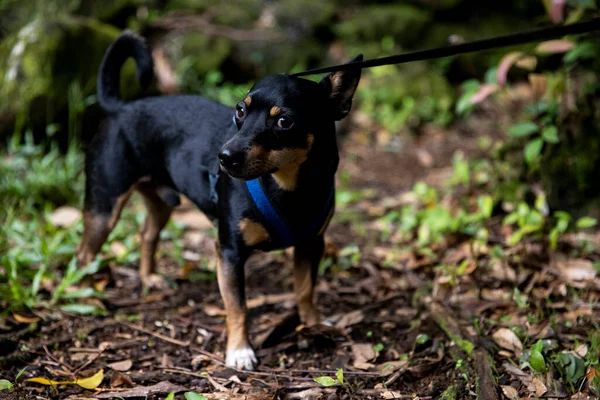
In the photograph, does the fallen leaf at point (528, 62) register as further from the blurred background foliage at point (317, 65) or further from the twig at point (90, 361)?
the twig at point (90, 361)

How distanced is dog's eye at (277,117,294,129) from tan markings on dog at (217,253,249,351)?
884 mm

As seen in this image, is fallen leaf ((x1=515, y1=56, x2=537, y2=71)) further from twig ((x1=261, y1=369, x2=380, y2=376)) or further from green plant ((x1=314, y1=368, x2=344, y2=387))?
green plant ((x1=314, y1=368, x2=344, y2=387))

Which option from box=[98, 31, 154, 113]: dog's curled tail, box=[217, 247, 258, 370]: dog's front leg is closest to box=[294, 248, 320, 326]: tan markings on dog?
box=[217, 247, 258, 370]: dog's front leg

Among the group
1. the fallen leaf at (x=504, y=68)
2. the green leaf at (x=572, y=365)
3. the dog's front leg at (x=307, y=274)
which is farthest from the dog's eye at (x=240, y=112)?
the fallen leaf at (x=504, y=68)

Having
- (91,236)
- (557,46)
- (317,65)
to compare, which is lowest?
(91,236)

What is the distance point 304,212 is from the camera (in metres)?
3.28

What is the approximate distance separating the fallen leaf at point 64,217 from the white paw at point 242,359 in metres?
2.25

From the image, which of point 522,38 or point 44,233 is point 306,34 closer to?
point 44,233

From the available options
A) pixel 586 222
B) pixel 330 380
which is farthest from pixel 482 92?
pixel 330 380

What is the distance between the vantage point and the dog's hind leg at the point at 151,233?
4445 mm

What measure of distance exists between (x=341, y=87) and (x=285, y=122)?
0.37m

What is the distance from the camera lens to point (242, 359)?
11.0 ft

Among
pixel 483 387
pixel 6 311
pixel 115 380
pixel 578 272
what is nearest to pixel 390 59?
pixel 483 387

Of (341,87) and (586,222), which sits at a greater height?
(341,87)
